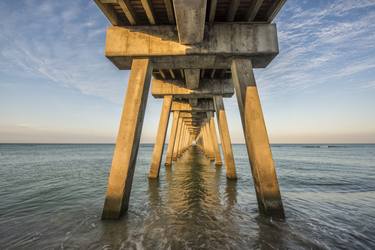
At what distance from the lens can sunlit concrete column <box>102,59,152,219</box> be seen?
459 cm

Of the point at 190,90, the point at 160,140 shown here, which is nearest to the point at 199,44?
the point at 190,90

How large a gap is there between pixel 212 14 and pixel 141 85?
2.55m

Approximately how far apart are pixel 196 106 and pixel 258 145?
1101 cm

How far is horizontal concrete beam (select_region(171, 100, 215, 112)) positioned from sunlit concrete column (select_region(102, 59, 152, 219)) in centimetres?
1010

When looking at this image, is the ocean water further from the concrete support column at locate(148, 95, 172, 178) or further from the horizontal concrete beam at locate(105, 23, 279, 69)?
the horizontal concrete beam at locate(105, 23, 279, 69)

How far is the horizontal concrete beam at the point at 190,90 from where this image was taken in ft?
33.8

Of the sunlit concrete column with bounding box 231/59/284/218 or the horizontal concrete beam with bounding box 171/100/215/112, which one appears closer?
the sunlit concrete column with bounding box 231/59/284/218

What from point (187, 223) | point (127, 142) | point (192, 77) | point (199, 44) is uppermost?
point (192, 77)

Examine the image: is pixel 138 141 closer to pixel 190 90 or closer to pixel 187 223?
pixel 187 223

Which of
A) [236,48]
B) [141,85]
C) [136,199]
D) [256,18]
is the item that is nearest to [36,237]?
[136,199]

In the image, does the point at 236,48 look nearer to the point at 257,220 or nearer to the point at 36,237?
the point at 257,220

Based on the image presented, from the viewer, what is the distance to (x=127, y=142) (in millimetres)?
4770

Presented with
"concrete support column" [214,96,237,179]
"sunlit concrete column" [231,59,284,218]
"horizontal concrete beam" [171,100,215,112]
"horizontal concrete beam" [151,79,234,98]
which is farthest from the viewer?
"horizontal concrete beam" [171,100,215,112]

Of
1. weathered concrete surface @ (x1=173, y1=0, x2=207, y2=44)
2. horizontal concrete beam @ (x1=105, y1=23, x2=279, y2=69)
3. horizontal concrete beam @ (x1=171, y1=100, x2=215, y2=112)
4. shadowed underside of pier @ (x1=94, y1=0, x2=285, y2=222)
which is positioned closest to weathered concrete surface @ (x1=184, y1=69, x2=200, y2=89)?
shadowed underside of pier @ (x1=94, y1=0, x2=285, y2=222)
